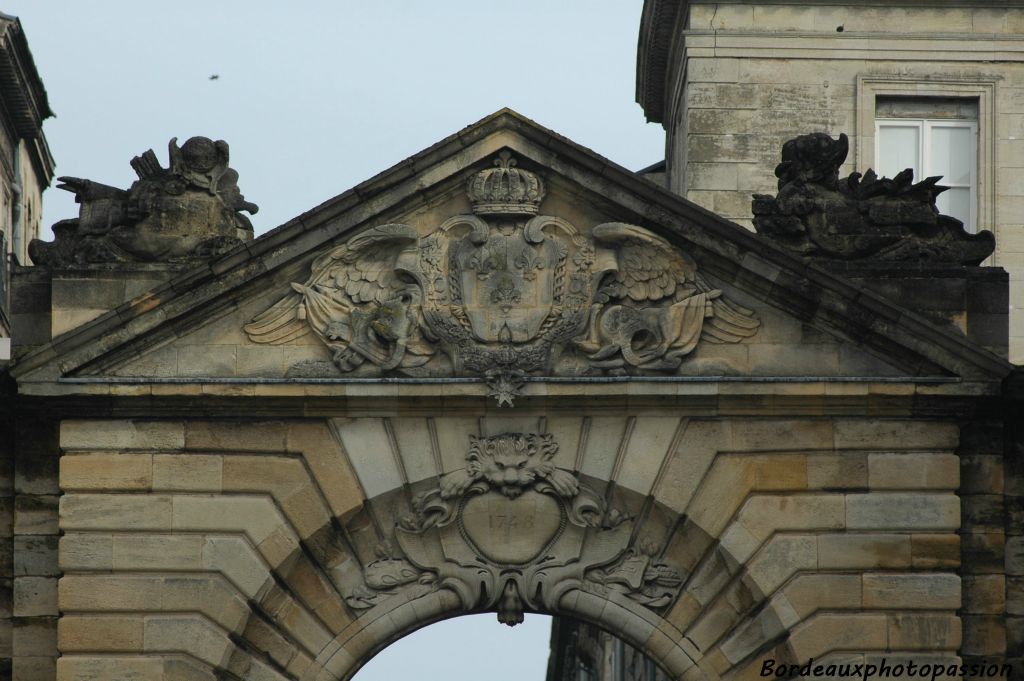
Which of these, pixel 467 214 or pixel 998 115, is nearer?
pixel 467 214

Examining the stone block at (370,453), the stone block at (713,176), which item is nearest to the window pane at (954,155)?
the stone block at (713,176)

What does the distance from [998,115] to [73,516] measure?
1227 centimetres

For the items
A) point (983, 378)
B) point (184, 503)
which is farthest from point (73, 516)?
point (983, 378)

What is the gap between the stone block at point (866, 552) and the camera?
2872 cm

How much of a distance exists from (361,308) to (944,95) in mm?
9533

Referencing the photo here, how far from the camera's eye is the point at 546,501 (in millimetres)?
29219

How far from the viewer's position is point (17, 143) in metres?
43.8

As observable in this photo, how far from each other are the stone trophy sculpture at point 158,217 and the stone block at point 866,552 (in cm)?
596

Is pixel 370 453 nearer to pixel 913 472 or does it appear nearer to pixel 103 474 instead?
pixel 103 474

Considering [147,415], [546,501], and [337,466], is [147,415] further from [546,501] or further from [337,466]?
[546,501]

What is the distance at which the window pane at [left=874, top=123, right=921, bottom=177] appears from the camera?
3594 centimetres

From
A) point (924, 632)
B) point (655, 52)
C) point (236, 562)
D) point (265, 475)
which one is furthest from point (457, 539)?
point (655, 52)

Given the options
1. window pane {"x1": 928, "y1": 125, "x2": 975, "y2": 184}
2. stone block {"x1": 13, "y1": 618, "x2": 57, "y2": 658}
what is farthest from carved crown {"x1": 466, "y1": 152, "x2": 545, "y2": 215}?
window pane {"x1": 928, "y1": 125, "x2": 975, "y2": 184}

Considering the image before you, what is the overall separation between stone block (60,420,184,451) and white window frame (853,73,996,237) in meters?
9.88
